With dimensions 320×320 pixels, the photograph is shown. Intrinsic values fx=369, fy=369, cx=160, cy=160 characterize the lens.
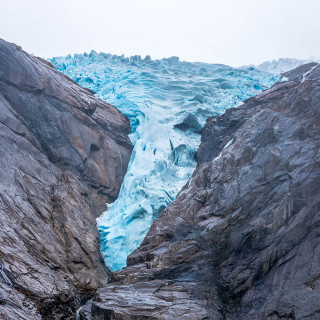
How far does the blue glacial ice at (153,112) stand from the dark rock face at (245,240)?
1439mm

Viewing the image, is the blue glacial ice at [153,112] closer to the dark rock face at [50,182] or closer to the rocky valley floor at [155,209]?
the rocky valley floor at [155,209]

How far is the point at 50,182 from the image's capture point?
9.30m

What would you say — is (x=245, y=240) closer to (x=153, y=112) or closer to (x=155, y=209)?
(x=155, y=209)

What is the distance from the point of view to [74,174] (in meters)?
10.4

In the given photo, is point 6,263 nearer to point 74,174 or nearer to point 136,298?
point 136,298

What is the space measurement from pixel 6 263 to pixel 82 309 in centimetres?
164

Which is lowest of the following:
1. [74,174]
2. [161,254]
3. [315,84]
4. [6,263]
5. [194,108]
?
[6,263]

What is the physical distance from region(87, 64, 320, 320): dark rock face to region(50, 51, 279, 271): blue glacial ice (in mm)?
1439

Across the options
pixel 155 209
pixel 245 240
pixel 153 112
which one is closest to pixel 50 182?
pixel 155 209

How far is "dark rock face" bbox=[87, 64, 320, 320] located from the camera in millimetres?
5977

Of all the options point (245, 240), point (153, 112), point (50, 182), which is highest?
point (153, 112)

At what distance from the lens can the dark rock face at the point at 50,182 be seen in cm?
662

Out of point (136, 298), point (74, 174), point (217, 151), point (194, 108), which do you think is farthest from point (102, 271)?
point (194, 108)

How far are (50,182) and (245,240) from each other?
504cm
